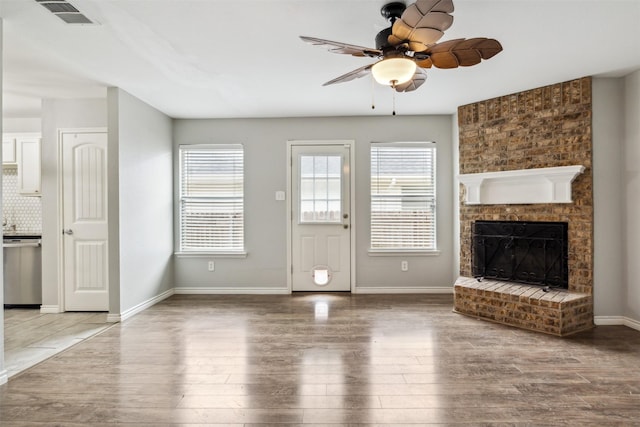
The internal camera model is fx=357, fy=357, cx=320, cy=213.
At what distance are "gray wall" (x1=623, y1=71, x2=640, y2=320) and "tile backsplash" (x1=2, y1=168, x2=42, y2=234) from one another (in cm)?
700

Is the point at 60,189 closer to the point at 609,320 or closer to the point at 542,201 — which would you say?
the point at 542,201

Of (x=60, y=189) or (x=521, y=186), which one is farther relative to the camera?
(x=60, y=189)

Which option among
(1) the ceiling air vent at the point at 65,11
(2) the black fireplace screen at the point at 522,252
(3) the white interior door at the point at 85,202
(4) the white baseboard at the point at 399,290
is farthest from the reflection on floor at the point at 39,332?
(2) the black fireplace screen at the point at 522,252

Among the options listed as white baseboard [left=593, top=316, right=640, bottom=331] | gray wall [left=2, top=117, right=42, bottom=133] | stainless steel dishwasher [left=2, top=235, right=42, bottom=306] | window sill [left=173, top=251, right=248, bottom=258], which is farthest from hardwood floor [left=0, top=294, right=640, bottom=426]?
gray wall [left=2, top=117, right=42, bottom=133]

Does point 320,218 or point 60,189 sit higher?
point 60,189

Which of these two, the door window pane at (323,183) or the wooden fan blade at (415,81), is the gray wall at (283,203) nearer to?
the door window pane at (323,183)

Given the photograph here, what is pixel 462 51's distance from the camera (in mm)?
2188

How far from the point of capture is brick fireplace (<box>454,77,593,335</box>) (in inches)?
137

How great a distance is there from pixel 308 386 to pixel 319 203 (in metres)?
2.95

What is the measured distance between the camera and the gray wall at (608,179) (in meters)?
3.58

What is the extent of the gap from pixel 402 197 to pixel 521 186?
4.91 feet

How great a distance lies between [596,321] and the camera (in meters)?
3.64

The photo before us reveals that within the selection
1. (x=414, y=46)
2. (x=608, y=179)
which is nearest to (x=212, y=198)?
(x=414, y=46)

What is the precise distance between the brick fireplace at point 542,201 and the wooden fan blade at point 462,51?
2014mm
